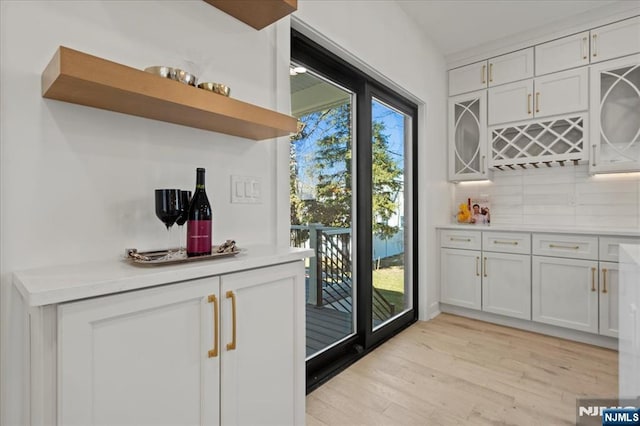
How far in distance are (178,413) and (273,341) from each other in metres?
0.36

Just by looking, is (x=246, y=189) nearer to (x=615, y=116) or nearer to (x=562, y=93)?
(x=562, y=93)

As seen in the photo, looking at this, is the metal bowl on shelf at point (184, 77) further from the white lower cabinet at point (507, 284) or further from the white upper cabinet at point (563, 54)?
the white upper cabinet at point (563, 54)

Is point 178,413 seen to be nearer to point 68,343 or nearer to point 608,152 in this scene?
point 68,343

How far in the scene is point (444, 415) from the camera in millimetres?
1725

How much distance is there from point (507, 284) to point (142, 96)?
10.4ft

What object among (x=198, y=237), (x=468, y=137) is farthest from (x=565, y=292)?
(x=198, y=237)

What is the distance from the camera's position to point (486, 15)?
283cm

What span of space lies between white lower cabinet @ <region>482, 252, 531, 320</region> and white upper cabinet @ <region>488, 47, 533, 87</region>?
171 centimetres

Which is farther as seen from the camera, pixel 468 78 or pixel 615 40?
pixel 468 78

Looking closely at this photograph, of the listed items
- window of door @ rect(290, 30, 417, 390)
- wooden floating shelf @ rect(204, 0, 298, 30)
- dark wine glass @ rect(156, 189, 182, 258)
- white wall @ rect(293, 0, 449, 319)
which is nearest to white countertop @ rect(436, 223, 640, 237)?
white wall @ rect(293, 0, 449, 319)

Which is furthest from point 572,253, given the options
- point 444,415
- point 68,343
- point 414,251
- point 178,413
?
point 68,343

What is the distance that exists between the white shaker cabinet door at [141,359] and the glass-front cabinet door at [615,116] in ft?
10.8

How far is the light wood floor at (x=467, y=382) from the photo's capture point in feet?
5.65

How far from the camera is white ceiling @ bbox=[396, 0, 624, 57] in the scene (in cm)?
268
